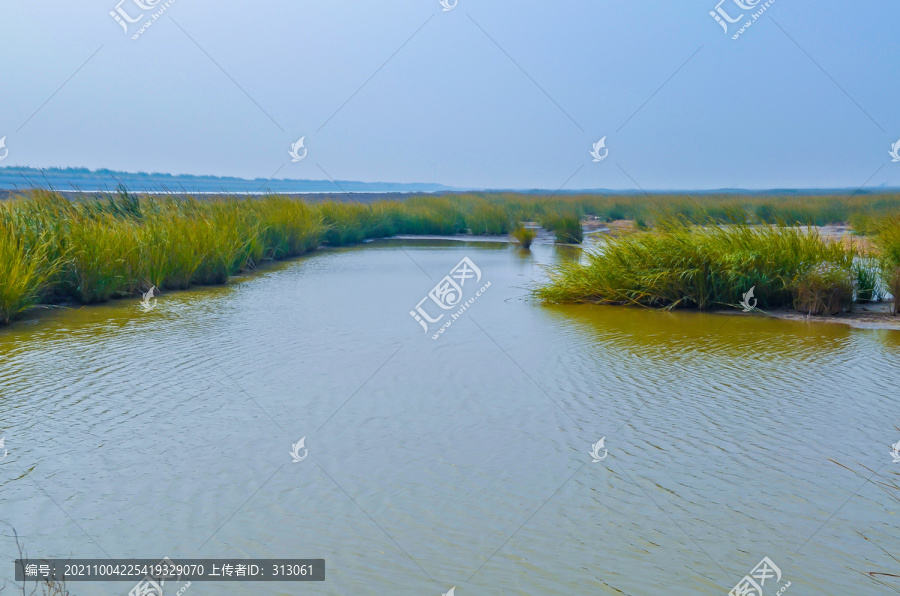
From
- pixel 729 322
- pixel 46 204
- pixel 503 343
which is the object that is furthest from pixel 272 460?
pixel 46 204

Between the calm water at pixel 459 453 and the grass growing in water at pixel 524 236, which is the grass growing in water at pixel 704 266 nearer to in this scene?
the calm water at pixel 459 453

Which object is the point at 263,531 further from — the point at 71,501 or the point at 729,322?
the point at 729,322

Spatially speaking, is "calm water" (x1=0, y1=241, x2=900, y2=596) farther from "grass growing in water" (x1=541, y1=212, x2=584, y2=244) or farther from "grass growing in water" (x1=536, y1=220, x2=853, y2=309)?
"grass growing in water" (x1=541, y1=212, x2=584, y2=244)

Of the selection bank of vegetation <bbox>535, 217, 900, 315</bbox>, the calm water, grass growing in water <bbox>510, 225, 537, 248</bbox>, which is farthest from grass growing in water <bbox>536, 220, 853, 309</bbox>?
grass growing in water <bbox>510, 225, 537, 248</bbox>

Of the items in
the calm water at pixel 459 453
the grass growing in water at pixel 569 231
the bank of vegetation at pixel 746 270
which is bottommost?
the calm water at pixel 459 453

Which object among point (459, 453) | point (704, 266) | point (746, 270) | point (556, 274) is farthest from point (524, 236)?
point (459, 453)

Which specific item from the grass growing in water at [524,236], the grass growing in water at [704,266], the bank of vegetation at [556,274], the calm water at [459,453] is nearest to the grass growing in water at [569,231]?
the grass growing in water at [524,236]
